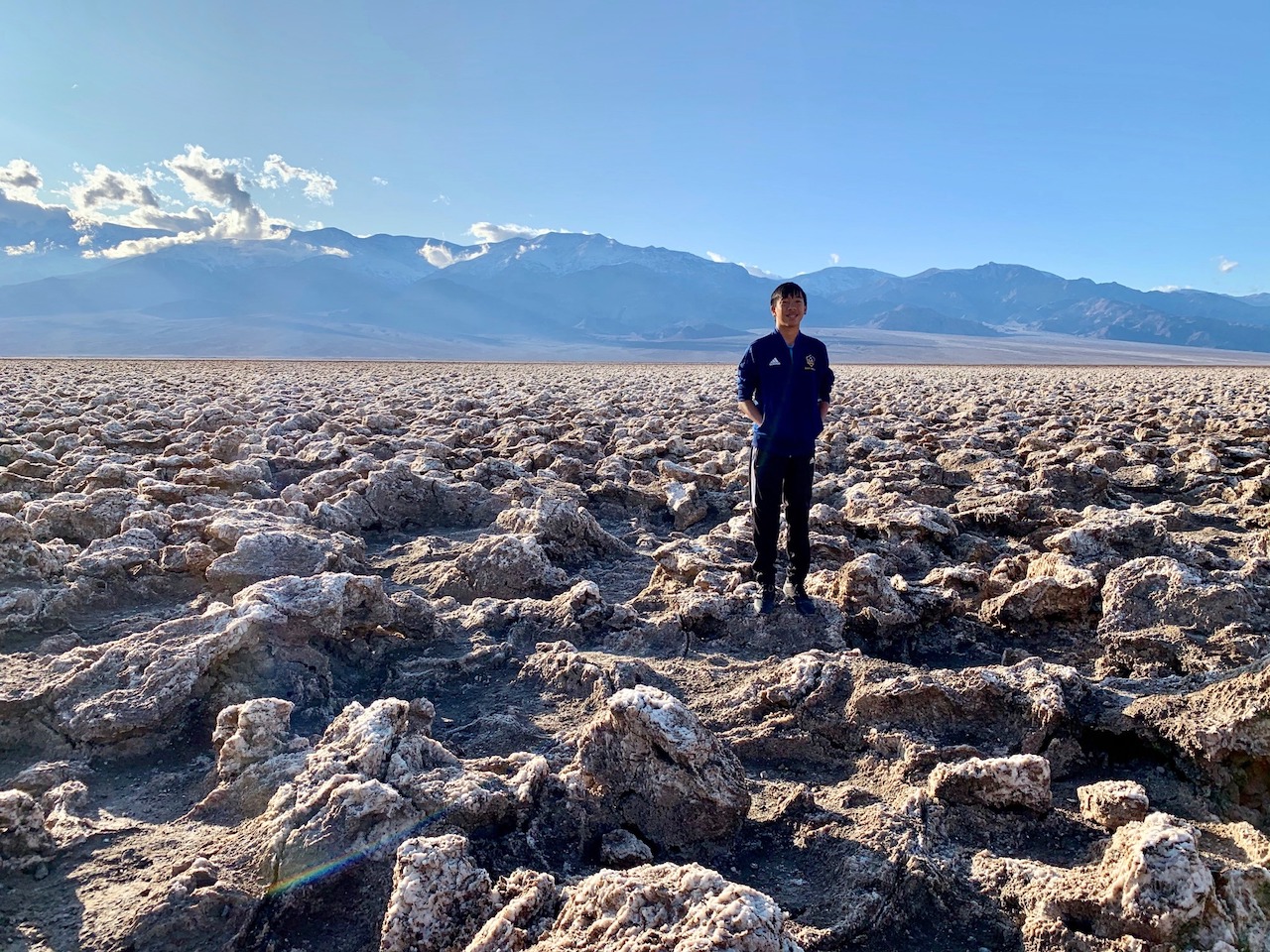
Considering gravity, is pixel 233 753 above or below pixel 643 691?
below

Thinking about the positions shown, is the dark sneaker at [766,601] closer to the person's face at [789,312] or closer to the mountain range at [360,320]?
the person's face at [789,312]

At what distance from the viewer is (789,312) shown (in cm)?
357

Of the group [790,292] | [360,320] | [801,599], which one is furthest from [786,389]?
[360,320]

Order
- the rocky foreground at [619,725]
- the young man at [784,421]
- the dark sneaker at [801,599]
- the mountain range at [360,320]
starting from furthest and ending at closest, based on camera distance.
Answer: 1. the mountain range at [360,320]
2. the young man at [784,421]
3. the dark sneaker at [801,599]
4. the rocky foreground at [619,725]

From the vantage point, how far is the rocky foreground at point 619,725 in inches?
69.5

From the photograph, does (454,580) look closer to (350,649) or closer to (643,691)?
(350,649)

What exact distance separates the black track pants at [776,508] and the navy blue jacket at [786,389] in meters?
0.08

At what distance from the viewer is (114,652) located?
2.89 meters

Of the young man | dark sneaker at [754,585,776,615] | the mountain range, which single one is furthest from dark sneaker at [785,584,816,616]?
the mountain range

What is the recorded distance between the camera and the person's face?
11.7 ft

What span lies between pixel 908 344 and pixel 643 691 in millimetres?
120356

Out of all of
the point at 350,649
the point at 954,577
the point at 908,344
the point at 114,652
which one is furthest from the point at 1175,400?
the point at 908,344

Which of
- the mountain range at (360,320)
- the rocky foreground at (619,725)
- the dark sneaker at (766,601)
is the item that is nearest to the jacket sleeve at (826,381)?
the rocky foreground at (619,725)

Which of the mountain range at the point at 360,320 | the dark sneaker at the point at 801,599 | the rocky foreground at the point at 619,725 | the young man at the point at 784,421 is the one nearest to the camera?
the rocky foreground at the point at 619,725
